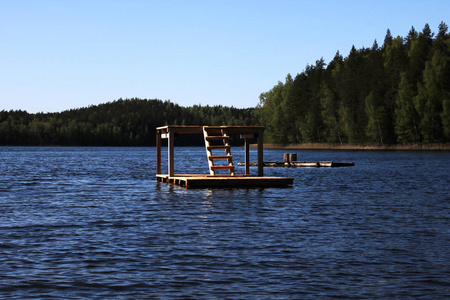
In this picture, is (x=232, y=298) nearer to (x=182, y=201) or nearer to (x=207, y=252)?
(x=207, y=252)

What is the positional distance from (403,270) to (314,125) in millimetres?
138958

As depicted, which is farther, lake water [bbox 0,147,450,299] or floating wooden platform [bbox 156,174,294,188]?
floating wooden platform [bbox 156,174,294,188]

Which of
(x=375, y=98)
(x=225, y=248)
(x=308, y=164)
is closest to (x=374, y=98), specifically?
(x=375, y=98)

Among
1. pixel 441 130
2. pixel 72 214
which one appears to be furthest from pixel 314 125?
pixel 72 214

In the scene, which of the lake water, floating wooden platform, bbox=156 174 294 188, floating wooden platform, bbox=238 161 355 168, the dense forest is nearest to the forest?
the dense forest

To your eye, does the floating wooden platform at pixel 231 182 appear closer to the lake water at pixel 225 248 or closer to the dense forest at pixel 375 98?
the lake water at pixel 225 248

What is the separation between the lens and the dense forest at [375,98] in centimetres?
11588

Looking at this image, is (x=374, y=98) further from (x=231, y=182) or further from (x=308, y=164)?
(x=231, y=182)

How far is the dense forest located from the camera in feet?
380

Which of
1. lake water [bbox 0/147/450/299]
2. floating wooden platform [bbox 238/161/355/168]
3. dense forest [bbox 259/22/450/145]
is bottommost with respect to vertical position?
lake water [bbox 0/147/450/299]

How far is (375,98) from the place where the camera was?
129750 mm

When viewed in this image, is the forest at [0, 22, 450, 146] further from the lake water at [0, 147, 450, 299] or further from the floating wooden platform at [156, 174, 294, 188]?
the lake water at [0, 147, 450, 299]

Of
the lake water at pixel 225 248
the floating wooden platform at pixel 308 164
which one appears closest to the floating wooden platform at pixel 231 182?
the lake water at pixel 225 248

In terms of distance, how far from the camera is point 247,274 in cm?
1262
